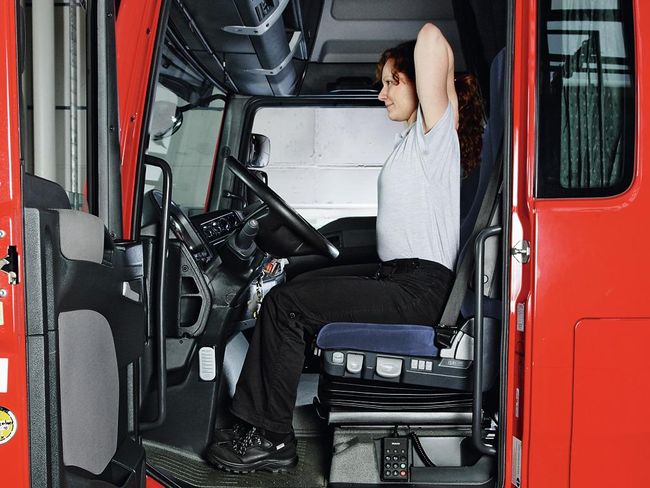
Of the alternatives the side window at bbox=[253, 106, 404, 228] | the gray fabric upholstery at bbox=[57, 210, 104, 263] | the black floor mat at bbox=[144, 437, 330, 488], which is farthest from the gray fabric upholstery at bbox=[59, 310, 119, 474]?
the side window at bbox=[253, 106, 404, 228]

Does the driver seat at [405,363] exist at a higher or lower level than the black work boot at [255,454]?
higher

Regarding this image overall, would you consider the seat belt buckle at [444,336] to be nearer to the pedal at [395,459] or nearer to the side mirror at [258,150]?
the pedal at [395,459]

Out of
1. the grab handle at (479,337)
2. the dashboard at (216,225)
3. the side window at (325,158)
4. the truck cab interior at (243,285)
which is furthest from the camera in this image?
the side window at (325,158)

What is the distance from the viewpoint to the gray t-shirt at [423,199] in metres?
2.31

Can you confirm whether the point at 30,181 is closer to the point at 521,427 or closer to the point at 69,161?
the point at 69,161

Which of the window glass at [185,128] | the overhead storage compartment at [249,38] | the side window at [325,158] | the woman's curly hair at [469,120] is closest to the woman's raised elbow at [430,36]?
the woman's curly hair at [469,120]

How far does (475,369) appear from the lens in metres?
1.96

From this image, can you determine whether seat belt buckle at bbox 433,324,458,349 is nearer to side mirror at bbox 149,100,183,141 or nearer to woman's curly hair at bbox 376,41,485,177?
woman's curly hair at bbox 376,41,485,177

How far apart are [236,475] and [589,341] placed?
115 cm

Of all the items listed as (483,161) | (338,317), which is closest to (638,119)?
(483,161)

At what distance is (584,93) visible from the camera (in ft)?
6.17

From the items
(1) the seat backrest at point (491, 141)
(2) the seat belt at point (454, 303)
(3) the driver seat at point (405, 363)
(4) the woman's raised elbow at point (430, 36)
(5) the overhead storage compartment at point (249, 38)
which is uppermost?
(5) the overhead storage compartment at point (249, 38)

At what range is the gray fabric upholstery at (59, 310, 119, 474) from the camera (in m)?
1.55

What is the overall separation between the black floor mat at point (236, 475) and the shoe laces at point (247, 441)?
8cm
